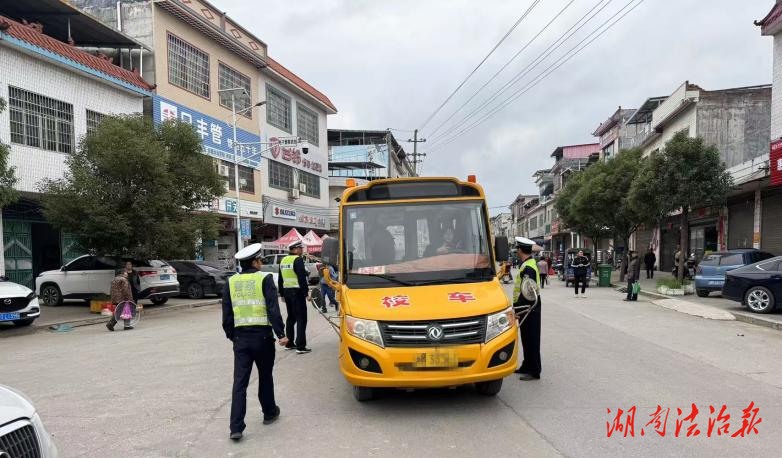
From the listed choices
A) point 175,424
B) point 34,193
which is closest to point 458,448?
point 175,424

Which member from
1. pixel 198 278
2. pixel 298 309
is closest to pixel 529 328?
pixel 298 309

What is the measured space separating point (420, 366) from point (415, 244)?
5.42ft

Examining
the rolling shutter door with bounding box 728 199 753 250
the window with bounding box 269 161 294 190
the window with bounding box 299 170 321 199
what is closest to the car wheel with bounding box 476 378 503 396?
the rolling shutter door with bounding box 728 199 753 250

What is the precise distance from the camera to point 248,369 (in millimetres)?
4965

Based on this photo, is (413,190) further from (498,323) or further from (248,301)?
(248,301)

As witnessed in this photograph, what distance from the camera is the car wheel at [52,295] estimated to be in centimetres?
1734

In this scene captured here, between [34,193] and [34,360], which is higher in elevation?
[34,193]

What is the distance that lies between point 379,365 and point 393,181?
2.43 meters

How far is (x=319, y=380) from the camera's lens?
22.7ft

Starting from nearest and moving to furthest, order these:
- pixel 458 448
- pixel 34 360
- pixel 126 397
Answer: pixel 458 448 < pixel 126 397 < pixel 34 360

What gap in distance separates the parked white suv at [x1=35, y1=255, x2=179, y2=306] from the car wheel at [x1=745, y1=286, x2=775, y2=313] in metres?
16.6

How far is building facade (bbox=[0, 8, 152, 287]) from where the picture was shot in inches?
652

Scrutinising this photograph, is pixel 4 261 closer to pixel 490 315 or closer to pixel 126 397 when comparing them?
pixel 126 397

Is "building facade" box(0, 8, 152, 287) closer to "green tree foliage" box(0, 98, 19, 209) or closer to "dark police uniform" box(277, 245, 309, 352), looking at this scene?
"green tree foliage" box(0, 98, 19, 209)
